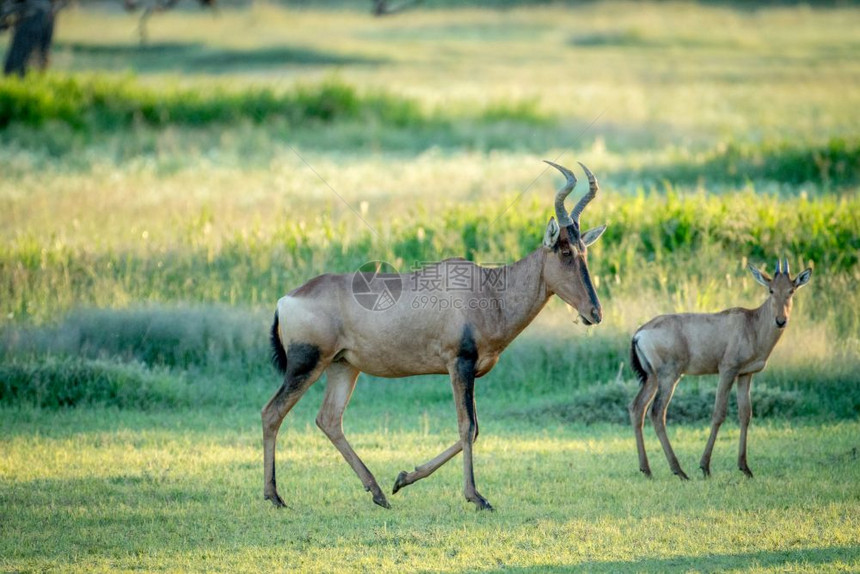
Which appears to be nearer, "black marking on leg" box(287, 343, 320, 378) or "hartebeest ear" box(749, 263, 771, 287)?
"black marking on leg" box(287, 343, 320, 378)

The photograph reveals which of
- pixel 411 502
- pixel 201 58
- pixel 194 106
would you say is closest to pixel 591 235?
pixel 411 502

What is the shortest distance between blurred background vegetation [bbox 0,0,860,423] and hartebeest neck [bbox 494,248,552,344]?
11.0 feet

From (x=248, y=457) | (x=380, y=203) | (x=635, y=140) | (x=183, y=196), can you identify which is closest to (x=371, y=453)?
(x=248, y=457)

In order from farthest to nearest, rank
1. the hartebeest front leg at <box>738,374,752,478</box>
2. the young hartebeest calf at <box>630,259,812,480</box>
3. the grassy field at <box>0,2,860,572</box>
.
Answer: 1. the young hartebeest calf at <box>630,259,812,480</box>
2. the hartebeest front leg at <box>738,374,752,478</box>
3. the grassy field at <box>0,2,860,572</box>

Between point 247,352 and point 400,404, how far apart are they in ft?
6.86

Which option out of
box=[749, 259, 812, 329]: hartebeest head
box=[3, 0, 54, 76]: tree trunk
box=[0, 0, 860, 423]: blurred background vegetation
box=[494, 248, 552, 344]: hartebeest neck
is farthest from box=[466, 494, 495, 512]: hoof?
box=[3, 0, 54, 76]: tree trunk

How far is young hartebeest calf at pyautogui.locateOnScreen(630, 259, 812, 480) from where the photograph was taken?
1130cm

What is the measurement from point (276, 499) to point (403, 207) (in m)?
12.0

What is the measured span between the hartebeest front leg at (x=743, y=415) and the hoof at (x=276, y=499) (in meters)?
4.09

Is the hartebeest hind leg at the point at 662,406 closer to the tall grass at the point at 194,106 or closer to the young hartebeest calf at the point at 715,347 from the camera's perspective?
the young hartebeest calf at the point at 715,347

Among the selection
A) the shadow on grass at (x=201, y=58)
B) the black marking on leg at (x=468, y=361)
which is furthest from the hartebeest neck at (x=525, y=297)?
the shadow on grass at (x=201, y=58)

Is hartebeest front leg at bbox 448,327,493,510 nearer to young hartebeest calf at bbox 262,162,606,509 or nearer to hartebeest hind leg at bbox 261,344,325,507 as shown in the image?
young hartebeest calf at bbox 262,162,606,509

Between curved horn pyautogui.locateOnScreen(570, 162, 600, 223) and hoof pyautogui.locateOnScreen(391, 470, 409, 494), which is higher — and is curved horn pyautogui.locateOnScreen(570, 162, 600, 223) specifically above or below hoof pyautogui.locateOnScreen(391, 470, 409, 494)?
above

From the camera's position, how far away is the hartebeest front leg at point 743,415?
36.3 ft
